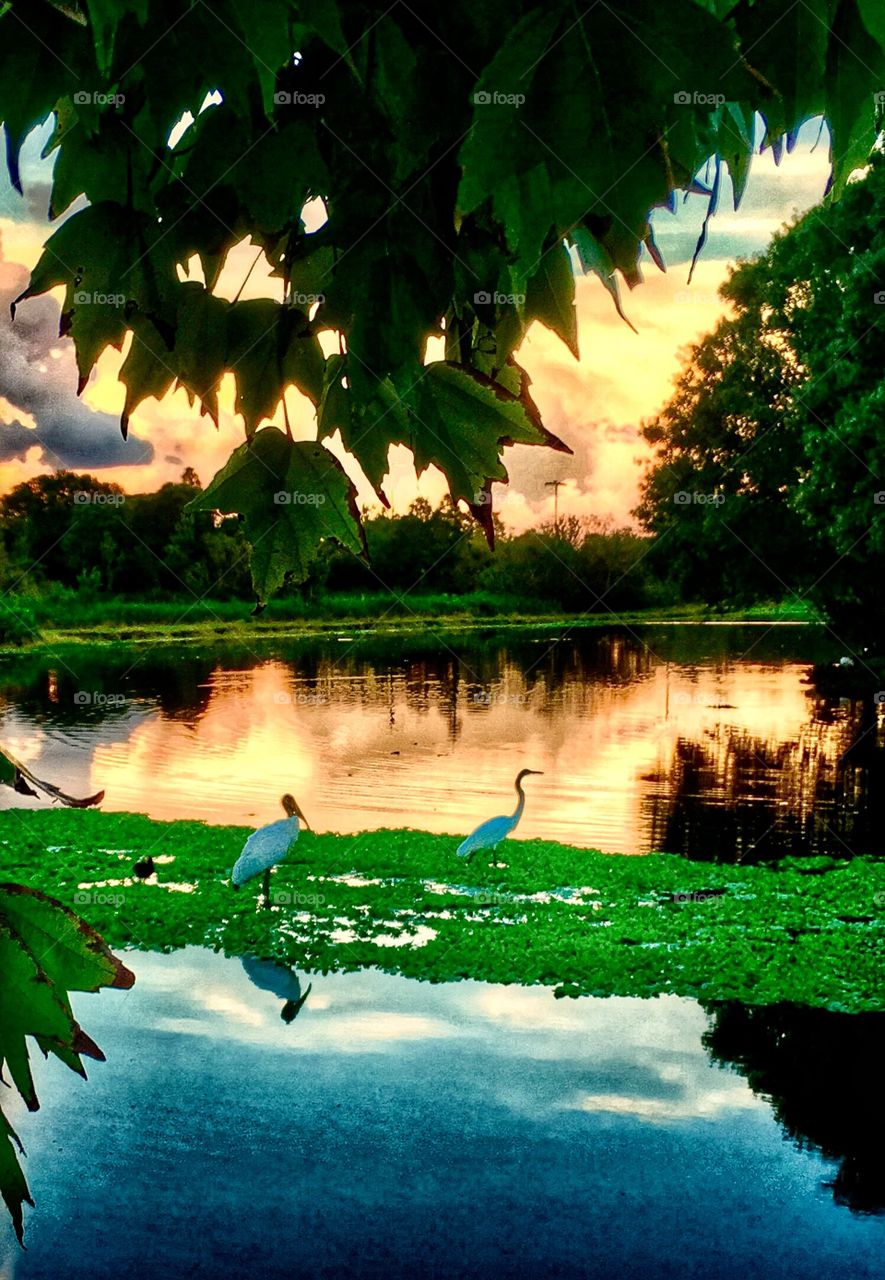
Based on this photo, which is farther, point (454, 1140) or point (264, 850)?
point (264, 850)

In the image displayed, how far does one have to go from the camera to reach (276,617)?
1620 inches

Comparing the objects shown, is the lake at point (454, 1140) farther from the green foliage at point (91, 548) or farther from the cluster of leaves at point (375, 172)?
the green foliage at point (91, 548)

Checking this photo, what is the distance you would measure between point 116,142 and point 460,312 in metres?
0.25

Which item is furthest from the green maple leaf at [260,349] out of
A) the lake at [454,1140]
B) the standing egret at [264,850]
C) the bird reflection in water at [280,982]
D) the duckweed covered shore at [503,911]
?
the standing egret at [264,850]

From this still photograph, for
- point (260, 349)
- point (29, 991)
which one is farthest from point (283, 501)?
point (29, 991)

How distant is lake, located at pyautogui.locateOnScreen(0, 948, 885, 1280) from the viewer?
13.0ft

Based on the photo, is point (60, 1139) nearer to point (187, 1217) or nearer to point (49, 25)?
point (187, 1217)

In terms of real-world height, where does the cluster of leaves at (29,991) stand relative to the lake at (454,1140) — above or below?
above

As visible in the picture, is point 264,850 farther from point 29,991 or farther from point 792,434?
point 792,434

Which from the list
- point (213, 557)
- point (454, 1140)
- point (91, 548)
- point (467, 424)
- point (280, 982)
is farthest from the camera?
point (91, 548)

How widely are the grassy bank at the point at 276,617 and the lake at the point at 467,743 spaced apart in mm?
2125

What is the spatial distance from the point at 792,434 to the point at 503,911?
16038 millimetres

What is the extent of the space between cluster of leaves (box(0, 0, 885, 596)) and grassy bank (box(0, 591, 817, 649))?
96.3ft

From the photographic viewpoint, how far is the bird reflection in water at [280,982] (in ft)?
20.3
